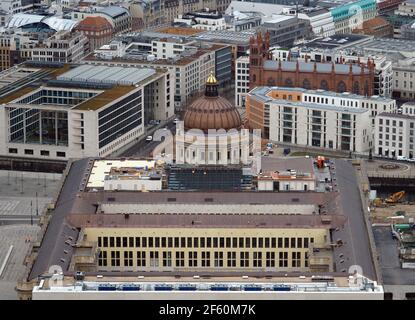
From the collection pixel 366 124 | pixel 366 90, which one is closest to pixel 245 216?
pixel 366 124

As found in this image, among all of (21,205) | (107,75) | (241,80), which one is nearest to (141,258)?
(21,205)

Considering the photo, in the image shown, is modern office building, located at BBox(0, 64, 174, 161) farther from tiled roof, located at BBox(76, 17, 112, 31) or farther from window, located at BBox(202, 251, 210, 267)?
window, located at BBox(202, 251, 210, 267)

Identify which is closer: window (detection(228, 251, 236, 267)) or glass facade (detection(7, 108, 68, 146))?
window (detection(228, 251, 236, 267))

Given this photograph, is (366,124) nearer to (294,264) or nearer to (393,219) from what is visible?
(393,219)

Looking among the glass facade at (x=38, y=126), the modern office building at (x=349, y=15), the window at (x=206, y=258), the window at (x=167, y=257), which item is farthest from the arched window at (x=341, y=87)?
the window at (x=167, y=257)

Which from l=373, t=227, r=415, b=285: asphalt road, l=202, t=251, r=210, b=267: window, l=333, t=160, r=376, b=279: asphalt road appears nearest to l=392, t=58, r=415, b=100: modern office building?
l=333, t=160, r=376, b=279: asphalt road
